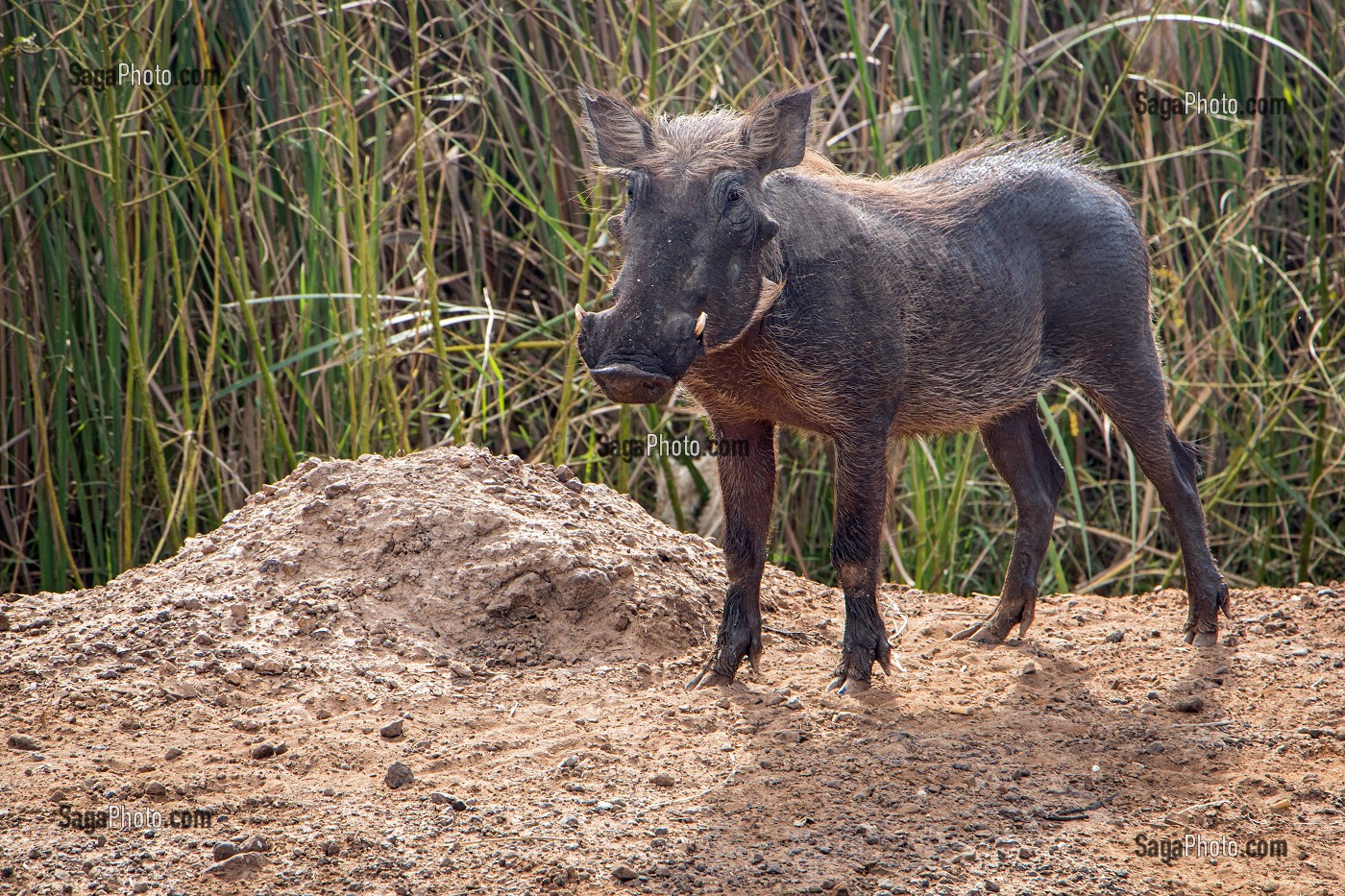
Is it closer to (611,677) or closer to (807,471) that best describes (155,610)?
(611,677)

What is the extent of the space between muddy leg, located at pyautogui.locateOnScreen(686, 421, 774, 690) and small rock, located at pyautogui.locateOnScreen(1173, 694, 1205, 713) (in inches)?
40.4

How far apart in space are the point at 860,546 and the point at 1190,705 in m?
0.88

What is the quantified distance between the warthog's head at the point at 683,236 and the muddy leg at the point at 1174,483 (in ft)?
4.33

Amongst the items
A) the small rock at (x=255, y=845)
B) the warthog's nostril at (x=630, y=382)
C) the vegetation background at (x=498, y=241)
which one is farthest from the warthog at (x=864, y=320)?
the small rock at (x=255, y=845)

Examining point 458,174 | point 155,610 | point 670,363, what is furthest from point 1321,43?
point 155,610

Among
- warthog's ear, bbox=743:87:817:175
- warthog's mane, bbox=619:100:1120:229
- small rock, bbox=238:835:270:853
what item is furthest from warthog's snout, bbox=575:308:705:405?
small rock, bbox=238:835:270:853

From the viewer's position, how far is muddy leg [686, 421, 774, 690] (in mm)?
3568

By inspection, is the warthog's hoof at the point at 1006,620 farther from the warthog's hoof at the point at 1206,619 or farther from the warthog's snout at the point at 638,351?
the warthog's snout at the point at 638,351

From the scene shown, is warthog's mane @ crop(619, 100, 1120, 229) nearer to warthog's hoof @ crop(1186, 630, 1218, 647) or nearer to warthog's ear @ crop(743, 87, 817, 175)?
warthog's ear @ crop(743, 87, 817, 175)

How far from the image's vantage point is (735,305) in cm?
311

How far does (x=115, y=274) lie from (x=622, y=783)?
274 cm

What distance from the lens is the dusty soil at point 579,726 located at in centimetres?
257
